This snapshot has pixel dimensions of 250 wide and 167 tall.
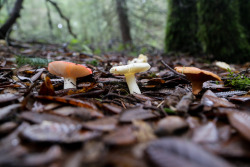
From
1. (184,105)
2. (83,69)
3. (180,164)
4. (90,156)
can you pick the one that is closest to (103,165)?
(90,156)

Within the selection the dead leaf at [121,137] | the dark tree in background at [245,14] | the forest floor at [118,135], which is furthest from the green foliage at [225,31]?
the dead leaf at [121,137]

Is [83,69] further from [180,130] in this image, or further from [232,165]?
[232,165]

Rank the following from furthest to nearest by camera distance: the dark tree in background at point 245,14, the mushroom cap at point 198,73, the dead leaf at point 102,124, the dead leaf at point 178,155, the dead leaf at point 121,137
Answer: the dark tree in background at point 245,14 < the mushroom cap at point 198,73 < the dead leaf at point 102,124 < the dead leaf at point 121,137 < the dead leaf at point 178,155

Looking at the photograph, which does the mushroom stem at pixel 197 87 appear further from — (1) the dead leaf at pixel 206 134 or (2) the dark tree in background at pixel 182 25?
(2) the dark tree in background at pixel 182 25

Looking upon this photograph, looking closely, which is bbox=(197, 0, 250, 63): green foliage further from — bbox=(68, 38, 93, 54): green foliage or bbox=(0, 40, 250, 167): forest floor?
bbox=(68, 38, 93, 54): green foliage

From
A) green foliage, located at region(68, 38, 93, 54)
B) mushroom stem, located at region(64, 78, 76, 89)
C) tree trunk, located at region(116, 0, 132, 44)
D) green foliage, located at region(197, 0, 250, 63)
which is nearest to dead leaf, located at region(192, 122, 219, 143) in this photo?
mushroom stem, located at region(64, 78, 76, 89)

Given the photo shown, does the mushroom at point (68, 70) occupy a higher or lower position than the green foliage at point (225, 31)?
lower
